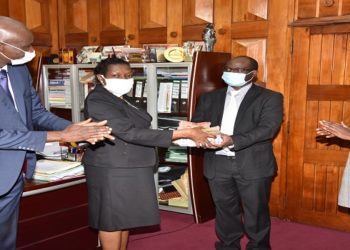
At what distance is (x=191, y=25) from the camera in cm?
397

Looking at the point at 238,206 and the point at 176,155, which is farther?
the point at 176,155

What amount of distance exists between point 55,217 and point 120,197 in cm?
46

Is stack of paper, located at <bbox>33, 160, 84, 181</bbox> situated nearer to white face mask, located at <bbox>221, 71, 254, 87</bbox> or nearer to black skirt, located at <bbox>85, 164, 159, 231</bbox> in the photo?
black skirt, located at <bbox>85, 164, 159, 231</bbox>

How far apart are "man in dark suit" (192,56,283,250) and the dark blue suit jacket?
1.18 metres

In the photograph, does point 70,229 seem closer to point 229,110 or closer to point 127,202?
point 127,202

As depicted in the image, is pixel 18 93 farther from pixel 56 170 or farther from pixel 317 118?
pixel 317 118

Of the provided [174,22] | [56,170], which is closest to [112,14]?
[174,22]

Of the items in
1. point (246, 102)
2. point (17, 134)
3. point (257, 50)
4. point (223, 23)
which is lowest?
point (17, 134)

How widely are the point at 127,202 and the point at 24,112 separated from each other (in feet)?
2.47

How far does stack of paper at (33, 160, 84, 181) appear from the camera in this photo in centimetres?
244

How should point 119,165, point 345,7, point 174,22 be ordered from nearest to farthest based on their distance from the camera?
point 119,165, point 345,7, point 174,22

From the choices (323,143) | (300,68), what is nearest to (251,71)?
(300,68)

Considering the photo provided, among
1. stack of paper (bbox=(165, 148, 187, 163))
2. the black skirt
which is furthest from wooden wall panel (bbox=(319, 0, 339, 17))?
Result: the black skirt

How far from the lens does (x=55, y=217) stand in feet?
8.00
